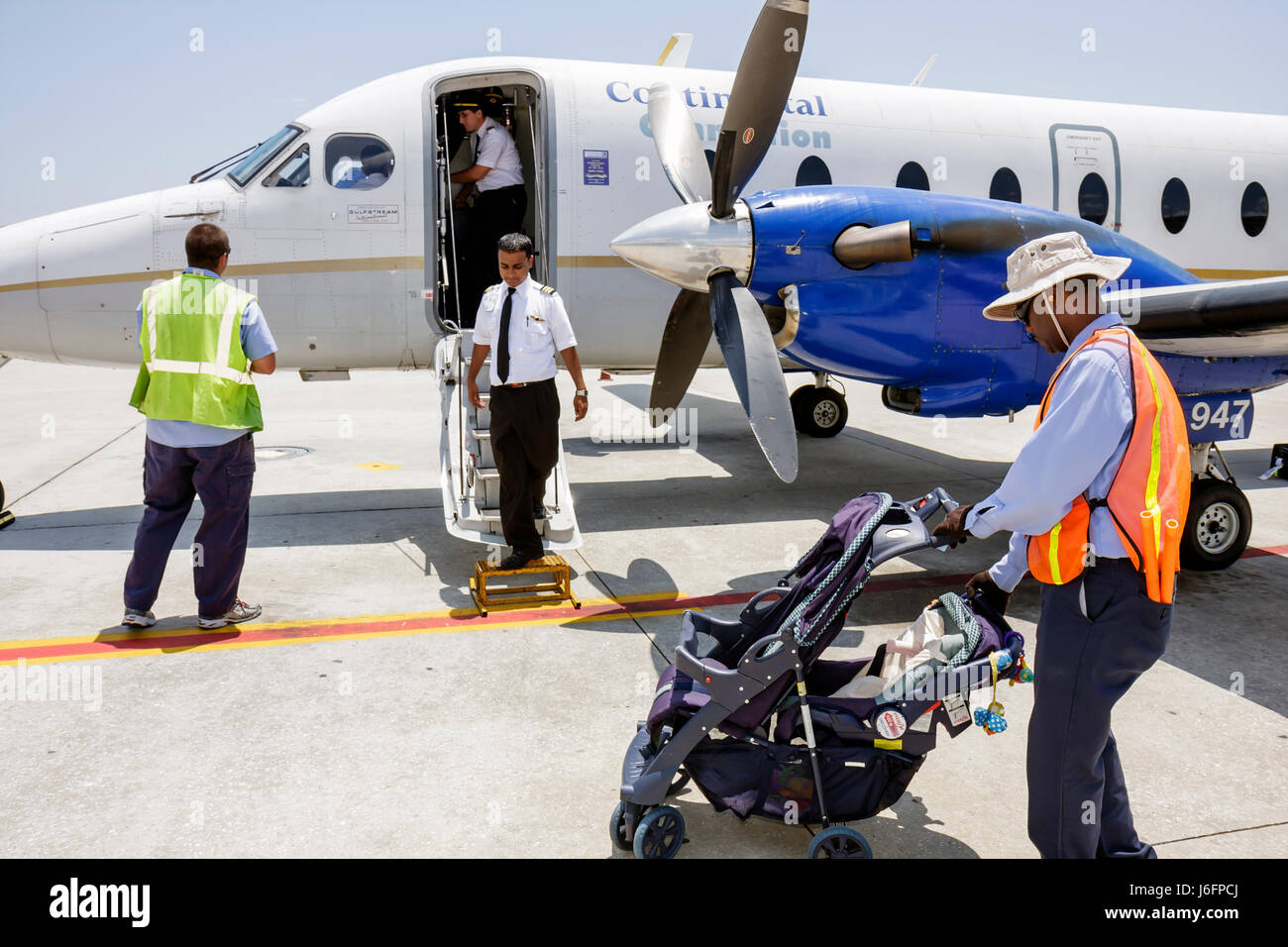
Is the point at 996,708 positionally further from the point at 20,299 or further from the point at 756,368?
the point at 20,299

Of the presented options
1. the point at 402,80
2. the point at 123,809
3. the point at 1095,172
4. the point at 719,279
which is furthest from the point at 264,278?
the point at 1095,172

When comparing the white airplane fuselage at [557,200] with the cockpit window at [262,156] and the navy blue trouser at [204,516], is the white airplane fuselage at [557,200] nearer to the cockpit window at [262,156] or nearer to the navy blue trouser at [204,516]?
the cockpit window at [262,156]

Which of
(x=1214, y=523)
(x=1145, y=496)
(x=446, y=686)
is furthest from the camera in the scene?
(x=1214, y=523)

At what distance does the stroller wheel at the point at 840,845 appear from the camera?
3328mm

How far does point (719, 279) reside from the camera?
248 inches

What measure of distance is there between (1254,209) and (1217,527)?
5.08m

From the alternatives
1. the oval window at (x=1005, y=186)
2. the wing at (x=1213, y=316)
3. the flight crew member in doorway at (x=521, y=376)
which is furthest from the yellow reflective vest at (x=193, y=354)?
the oval window at (x=1005, y=186)

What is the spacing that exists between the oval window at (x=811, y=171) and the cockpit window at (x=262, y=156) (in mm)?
4423

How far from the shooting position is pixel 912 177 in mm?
9117

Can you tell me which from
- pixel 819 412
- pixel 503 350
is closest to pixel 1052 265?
pixel 503 350

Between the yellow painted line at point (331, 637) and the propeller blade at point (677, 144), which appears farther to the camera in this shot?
the propeller blade at point (677, 144)

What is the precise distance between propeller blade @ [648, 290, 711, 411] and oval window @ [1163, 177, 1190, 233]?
5.77m

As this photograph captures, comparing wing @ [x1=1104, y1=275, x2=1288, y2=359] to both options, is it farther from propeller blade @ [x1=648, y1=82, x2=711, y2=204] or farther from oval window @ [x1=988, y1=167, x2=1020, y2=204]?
oval window @ [x1=988, y1=167, x2=1020, y2=204]

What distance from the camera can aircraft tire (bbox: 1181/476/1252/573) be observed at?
6.82m
